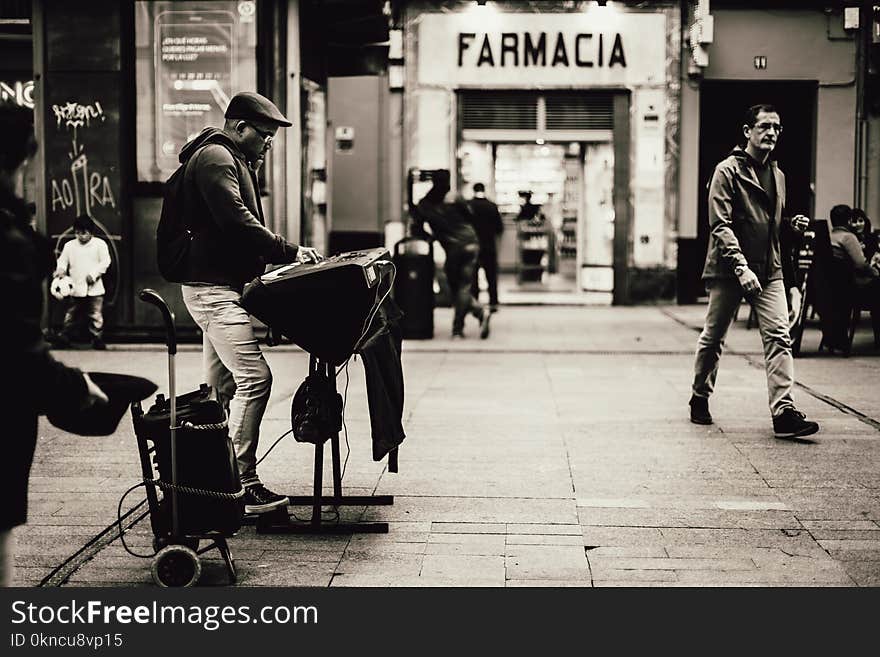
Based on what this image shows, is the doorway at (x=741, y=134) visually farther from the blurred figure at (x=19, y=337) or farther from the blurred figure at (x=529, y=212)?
the blurred figure at (x=19, y=337)

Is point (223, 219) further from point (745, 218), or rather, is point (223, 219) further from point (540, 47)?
point (540, 47)

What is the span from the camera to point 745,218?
798 centimetres

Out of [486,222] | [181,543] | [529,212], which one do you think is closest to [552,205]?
[529,212]

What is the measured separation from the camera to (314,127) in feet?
48.2

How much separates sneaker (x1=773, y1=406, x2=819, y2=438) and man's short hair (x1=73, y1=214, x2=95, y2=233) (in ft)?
26.6

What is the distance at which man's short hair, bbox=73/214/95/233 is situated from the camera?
1317 cm

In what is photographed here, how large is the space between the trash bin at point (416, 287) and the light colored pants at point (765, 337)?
597 centimetres

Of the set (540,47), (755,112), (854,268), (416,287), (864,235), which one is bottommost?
(416,287)

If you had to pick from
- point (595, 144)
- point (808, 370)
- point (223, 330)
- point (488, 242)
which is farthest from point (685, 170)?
point (223, 330)

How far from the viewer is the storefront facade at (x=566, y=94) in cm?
1914

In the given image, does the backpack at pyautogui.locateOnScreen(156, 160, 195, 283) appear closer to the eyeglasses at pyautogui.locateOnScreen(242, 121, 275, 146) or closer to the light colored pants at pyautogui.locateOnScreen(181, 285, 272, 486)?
the light colored pants at pyautogui.locateOnScreen(181, 285, 272, 486)

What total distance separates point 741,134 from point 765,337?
12.7 m
